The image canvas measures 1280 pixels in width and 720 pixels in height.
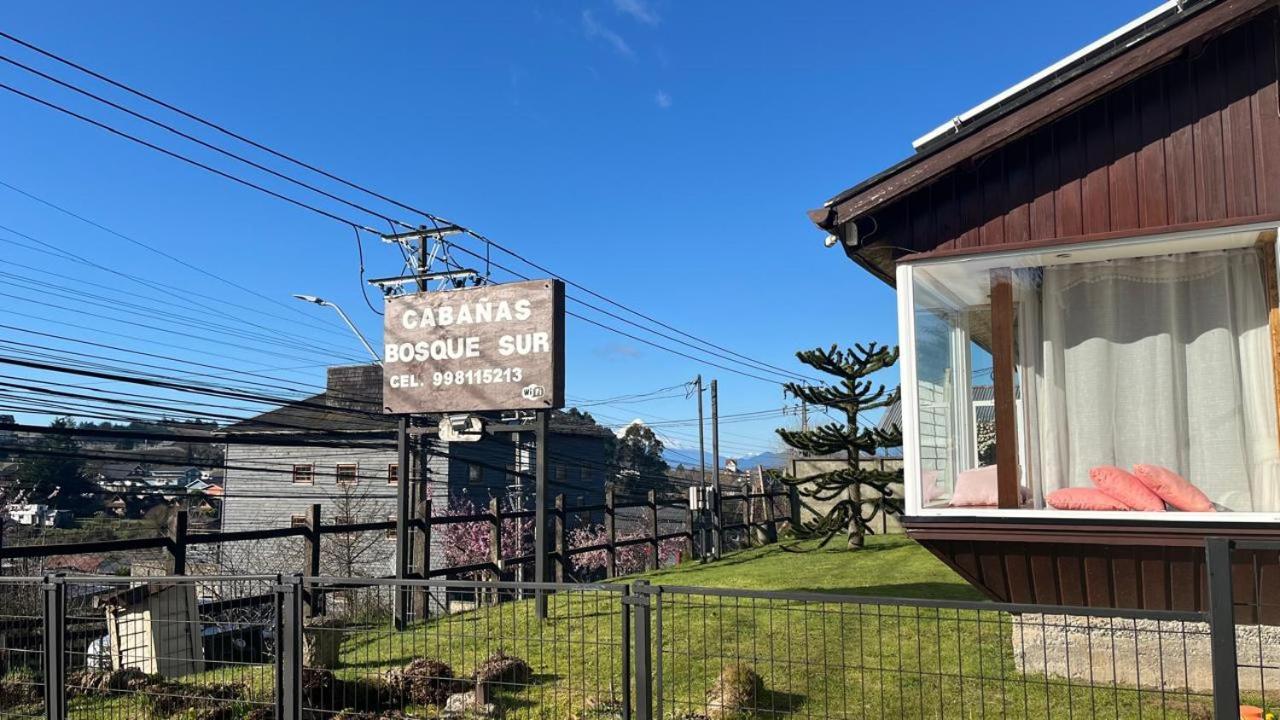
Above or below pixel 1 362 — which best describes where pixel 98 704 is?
below

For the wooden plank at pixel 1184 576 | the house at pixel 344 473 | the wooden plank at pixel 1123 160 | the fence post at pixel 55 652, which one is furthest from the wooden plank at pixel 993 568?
the house at pixel 344 473

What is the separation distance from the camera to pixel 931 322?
8344 mm

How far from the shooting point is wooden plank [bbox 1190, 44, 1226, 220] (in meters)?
6.67

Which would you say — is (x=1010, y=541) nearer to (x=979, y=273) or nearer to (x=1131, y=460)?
(x=1131, y=460)

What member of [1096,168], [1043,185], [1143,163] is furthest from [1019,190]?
[1143,163]

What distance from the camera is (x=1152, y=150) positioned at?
6910 millimetres

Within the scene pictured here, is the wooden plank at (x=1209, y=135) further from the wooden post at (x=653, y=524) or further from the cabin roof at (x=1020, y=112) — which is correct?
the wooden post at (x=653, y=524)

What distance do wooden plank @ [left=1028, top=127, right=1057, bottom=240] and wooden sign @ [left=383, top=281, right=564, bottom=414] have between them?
18.7 feet

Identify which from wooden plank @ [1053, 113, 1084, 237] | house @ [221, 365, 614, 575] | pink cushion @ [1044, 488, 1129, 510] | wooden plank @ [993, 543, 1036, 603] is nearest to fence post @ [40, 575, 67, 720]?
wooden plank @ [993, 543, 1036, 603]

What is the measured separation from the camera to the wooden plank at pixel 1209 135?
6.67 meters

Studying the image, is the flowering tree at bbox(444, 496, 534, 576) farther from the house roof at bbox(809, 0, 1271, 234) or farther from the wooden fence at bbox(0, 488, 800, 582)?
the house roof at bbox(809, 0, 1271, 234)

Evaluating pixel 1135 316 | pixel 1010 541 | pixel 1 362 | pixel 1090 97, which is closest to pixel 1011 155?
pixel 1090 97

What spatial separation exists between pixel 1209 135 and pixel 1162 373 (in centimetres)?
183

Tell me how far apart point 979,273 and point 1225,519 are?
2.63 m
